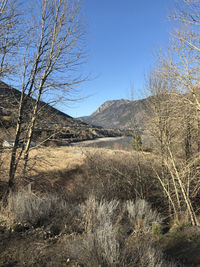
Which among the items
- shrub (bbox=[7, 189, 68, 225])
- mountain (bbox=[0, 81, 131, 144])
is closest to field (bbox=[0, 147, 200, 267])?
shrub (bbox=[7, 189, 68, 225])

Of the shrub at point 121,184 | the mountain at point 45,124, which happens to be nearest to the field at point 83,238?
the mountain at point 45,124

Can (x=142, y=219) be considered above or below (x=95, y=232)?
below

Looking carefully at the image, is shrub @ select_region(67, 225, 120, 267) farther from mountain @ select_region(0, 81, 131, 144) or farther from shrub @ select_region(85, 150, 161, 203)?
shrub @ select_region(85, 150, 161, 203)

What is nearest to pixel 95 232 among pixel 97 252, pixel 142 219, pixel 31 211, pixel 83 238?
pixel 83 238

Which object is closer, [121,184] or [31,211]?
[31,211]

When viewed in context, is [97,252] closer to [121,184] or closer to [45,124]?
[45,124]

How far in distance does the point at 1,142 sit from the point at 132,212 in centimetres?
534

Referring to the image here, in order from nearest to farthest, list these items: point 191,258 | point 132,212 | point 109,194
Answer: point 191,258 < point 132,212 < point 109,194

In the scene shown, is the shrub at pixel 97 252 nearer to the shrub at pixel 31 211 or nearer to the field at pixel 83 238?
the field at pixel 83 238

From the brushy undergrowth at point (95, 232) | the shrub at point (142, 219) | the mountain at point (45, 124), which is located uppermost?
the mountain at point (45, 124)

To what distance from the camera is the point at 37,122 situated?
612 centimetres

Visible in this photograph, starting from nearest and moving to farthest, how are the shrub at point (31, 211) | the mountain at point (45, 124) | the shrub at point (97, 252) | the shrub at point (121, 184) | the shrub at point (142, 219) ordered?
the shrub at point (97, 252) → the shrub at point (31, 211) → the mountain at point (45, 124) → the shrub at point (142, 219) → the shrub at point (121, 184)

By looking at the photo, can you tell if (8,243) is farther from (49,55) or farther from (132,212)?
(49,55)

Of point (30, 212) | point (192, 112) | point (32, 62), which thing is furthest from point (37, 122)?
point (192, 112)
